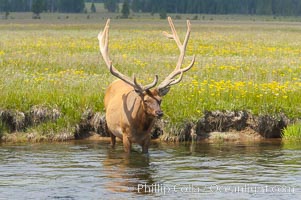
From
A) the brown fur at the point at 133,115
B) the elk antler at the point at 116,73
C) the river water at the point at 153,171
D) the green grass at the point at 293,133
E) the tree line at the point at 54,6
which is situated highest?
the tree line at the point at 54,6

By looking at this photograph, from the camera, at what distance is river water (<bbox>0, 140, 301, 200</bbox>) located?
13.1 m

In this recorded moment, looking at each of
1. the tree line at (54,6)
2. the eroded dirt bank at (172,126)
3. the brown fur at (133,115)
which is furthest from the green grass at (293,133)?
the tree line at (54,6)

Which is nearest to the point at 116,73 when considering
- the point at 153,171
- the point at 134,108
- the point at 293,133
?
the point at 134,108

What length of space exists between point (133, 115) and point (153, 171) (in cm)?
139

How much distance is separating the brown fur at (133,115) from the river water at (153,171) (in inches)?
14.5

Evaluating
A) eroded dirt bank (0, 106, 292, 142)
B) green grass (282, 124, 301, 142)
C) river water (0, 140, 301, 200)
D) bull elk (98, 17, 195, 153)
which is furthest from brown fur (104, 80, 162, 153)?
green grass (282, 124, 301, 142)

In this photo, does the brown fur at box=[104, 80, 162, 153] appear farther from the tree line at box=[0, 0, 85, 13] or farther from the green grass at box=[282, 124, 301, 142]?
the tree line at box=[0, 0, 85, 13]

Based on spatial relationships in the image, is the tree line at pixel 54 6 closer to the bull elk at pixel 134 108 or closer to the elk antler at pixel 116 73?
the elk antler at pixel 116 73

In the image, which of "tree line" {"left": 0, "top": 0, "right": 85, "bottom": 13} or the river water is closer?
the river water

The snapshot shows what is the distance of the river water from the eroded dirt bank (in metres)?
0.49

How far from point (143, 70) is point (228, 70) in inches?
99.1

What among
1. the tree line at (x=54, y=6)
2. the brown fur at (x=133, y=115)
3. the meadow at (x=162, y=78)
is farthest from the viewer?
the tree line at (x=54, y=6)

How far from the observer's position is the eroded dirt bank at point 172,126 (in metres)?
18.3

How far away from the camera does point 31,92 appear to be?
19844mm
